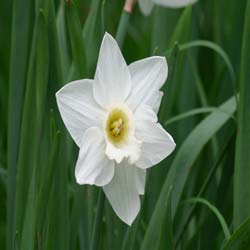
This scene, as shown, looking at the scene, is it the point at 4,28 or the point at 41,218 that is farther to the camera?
the point at 4,28

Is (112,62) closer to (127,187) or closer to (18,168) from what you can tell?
(127,187)

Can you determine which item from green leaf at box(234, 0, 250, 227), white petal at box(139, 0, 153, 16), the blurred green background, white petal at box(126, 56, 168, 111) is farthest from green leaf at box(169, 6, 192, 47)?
white petal at box(126, 56, 168, 111)

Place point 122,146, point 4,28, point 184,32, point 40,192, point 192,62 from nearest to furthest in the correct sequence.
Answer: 1. point 122,146
2. point 40,192
3. point 184,32
4. point 192,62
5. point 4,28

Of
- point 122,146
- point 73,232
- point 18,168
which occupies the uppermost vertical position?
point 122,146

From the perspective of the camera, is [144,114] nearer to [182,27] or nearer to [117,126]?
[117,126]

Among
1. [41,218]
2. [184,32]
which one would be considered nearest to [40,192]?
[41,218]

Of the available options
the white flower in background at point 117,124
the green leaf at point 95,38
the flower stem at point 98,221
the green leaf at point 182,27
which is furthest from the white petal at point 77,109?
the green leaf at point 182,27

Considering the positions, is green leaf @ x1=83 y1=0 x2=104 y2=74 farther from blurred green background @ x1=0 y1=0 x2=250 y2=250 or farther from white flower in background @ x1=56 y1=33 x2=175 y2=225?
white flower in background @ x1=56 y1=33 x2=175 y2=225
